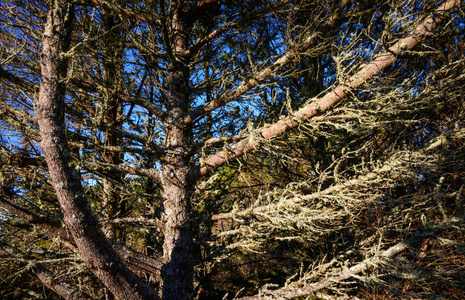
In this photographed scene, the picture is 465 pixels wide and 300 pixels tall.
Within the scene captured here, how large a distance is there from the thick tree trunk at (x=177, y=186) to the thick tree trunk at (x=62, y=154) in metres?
0.89

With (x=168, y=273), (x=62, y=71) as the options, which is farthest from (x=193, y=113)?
(x=168, y=273)

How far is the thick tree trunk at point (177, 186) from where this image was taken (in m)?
3.13

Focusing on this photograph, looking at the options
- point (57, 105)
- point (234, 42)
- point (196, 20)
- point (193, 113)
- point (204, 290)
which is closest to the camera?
point (57, 105)

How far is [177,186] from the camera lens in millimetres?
3334

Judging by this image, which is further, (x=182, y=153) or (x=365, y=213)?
(x=365, y=213)

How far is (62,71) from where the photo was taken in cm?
231

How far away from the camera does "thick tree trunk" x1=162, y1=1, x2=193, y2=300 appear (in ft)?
10.3

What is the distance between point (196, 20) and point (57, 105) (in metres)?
2.58

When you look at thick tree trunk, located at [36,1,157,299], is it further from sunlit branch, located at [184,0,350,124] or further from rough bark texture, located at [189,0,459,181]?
sunlit branch, located at [184,0,350,124]

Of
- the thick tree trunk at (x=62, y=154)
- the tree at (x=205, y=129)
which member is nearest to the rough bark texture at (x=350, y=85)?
the tree at (x=205, y=129)

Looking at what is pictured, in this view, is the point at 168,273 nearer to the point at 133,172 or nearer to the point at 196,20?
the point at 133,172

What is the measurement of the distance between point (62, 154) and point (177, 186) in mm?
1454

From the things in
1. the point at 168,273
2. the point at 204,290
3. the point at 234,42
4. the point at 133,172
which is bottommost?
the point at 204,290

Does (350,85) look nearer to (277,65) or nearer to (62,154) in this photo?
(277,65)
